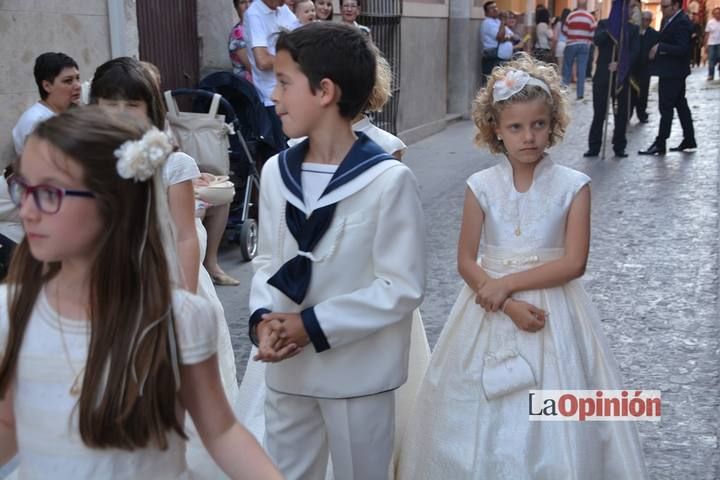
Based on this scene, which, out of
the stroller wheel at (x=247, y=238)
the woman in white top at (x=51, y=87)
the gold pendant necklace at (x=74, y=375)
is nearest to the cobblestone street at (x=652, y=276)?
the stroller wheel at (x=247, y=238)

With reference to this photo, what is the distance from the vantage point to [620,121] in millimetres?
12070

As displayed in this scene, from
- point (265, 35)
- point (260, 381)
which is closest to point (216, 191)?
point (260, 381)

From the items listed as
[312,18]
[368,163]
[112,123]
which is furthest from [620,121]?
[112,123]

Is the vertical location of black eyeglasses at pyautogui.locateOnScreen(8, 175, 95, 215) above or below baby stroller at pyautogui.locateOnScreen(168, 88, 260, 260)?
above

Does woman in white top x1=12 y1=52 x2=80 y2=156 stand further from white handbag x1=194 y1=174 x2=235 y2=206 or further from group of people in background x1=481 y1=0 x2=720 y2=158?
group of people in background x1=481 y1=0 x2=720 y2=158

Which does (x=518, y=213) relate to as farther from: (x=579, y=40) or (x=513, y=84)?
(x=579, y=40)

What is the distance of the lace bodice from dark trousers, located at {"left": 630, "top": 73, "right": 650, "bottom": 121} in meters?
11.6

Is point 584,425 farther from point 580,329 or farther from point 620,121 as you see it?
point 620,121

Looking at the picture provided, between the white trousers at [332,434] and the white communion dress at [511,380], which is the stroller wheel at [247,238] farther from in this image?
the white trousers at [332,434]

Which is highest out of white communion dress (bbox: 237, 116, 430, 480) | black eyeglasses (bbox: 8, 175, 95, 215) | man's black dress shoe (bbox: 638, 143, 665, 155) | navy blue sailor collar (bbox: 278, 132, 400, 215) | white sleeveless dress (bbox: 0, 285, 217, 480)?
black eyeglasses (bbox: 8, 175, 95, 215)

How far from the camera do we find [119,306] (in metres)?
1.79

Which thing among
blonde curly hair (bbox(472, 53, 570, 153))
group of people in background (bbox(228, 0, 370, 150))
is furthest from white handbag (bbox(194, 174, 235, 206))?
blonde curly hair (bbox(472, 53, 570, 153))

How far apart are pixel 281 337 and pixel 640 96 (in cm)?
1342

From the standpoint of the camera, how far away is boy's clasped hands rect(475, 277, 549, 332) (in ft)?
10.5
